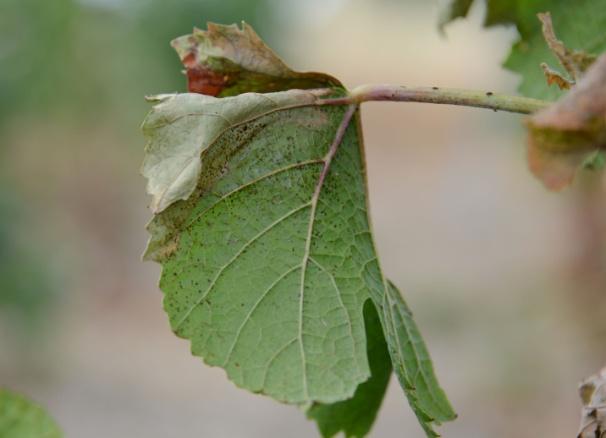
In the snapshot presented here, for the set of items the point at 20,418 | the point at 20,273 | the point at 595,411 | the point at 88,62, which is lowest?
the point at 595,411

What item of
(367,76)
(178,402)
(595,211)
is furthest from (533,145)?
(367,76)

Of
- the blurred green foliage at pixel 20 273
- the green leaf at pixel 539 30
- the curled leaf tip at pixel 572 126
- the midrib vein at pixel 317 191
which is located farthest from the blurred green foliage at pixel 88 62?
the curled leaf tip at pixel 572 126

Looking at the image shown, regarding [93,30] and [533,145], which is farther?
[93,30]

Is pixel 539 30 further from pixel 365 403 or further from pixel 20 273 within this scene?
pixel 20 273

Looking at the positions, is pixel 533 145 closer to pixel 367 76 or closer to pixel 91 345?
pixel 91 345

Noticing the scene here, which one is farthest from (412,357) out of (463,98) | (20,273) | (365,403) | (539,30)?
(20,273)
